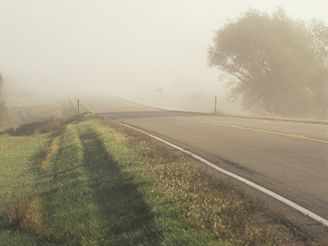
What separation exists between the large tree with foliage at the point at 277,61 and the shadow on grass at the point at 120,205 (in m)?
33.1

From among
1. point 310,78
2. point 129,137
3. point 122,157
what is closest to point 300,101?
point 310,78

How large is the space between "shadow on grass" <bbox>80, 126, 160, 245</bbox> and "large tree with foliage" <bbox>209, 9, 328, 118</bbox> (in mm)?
33087

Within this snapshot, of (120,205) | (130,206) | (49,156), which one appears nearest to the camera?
(130,206)

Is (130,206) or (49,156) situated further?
(49,156)

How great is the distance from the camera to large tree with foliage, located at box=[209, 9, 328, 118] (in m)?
43.6

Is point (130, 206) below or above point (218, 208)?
below

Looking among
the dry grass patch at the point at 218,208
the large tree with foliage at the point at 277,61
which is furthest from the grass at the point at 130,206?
the large tree with foliage at the point at 277,61

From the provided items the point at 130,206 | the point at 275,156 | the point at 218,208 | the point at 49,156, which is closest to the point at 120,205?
the point at 130,206

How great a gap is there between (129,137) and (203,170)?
711 cm

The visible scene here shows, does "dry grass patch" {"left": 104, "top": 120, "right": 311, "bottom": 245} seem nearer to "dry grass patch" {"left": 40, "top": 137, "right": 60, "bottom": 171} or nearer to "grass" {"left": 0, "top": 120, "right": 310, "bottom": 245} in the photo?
"grass" {"left": 0, "top": 120, "right": 310, "bottom": 245}

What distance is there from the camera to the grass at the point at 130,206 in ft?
20.9

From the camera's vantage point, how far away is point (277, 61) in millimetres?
43500

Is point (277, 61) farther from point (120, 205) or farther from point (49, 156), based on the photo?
point (120, 205)

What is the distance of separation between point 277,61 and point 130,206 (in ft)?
123
